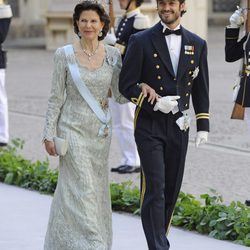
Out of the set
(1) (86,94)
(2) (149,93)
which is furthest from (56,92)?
(2) (149,93)

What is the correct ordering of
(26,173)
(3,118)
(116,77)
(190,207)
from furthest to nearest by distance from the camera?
(3,118) < (26,173) < (190,207) < (116,77)

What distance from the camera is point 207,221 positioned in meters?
7.34

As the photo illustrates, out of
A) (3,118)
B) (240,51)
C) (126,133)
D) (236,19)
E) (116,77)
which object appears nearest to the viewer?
(116,77)

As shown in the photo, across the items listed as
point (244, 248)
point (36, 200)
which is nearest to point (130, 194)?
point (36, 200)

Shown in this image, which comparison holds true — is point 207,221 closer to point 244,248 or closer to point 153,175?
point 244,248

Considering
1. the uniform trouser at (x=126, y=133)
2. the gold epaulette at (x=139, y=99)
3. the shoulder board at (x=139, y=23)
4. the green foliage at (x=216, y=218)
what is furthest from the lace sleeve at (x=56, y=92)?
the uniform trouser at (x=126, y=133)

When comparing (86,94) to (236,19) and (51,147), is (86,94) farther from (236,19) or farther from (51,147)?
(236,19)

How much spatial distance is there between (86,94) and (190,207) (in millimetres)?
1678

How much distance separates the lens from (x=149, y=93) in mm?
6176

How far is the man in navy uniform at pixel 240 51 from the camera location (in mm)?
7500

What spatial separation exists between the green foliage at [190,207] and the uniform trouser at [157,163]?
93 centimetres

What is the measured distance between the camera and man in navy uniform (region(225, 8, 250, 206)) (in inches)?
295

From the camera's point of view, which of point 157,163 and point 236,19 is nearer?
point 157,163

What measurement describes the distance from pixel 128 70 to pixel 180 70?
0.32m
